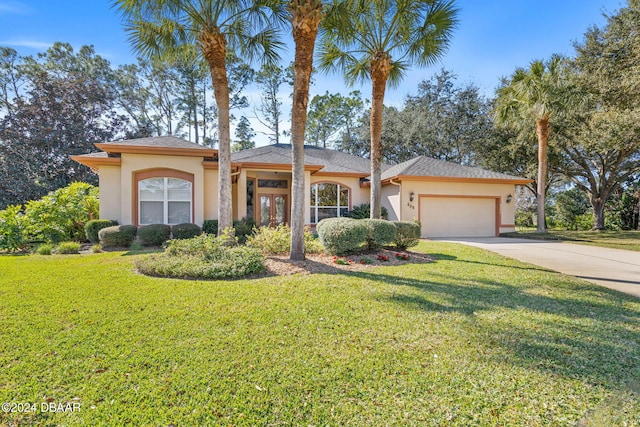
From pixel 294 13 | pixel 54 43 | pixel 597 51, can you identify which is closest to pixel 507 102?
pixel 597 51

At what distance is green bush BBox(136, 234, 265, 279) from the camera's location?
673cm

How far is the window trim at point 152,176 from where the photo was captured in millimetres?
12789

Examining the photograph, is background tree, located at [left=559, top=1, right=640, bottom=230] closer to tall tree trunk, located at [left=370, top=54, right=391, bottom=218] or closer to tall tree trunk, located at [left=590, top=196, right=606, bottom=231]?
tall tree trunk, located at [left=590, top=196, right=606, bottom=231]

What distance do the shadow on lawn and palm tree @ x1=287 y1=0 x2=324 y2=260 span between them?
218 centimetres

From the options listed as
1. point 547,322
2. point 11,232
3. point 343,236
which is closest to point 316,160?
point 343,236

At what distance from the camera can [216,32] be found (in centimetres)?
899

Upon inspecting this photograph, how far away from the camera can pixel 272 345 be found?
11.5 feet

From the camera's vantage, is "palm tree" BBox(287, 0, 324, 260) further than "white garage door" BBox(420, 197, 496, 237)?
No

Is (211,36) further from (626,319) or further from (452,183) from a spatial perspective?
(452,183)

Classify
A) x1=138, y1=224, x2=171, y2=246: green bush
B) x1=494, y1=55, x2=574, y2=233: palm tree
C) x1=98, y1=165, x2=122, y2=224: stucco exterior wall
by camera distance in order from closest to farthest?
x1=138, y1=224, x2=171, y2=246: green bush
x1=98, y1=165, x2=122, y2=224: stucco exterior wall
x1=494, y1=55, x2=574, y2=233: palm tree

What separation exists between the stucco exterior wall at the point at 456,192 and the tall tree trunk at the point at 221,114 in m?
9.81

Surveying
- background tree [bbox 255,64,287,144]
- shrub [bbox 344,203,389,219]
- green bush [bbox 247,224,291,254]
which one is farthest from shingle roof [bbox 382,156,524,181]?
background tree [bbox 255,64,287,144]

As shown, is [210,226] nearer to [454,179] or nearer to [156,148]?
[156,148]

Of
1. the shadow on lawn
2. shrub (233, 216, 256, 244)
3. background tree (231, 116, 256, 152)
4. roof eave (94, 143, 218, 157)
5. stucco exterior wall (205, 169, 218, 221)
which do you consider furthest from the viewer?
background tree (231, 116, 256, 152)
